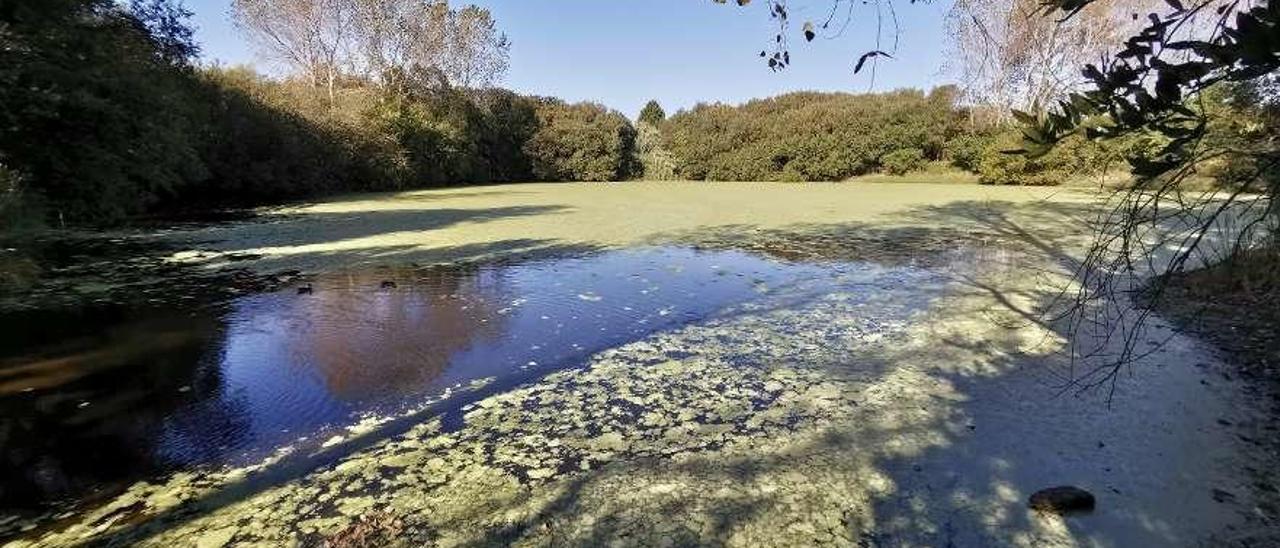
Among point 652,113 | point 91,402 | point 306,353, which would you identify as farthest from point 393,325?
point 652,113

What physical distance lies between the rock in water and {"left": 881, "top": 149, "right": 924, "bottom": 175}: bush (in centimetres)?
1989

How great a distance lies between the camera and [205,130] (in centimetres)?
1275

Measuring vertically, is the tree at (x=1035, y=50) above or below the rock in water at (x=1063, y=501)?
above

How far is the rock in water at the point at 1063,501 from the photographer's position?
2363mm

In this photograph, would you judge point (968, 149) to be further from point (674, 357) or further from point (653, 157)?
point (674, 357)

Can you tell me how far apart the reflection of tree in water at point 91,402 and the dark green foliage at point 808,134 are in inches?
761

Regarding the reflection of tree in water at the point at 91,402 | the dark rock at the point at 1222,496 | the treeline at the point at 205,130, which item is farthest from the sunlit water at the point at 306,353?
the dark rock at the point at 1222,496

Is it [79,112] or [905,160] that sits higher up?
[79,112]

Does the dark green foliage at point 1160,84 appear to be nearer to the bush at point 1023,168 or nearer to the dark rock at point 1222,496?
the dark rock at point 1222,496

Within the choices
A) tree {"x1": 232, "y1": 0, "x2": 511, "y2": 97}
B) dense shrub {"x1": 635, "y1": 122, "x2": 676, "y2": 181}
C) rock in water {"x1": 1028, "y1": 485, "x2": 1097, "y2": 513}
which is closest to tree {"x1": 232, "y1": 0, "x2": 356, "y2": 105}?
tree {"x1": 232, "y1": 0, "x2": 511, "y2": 97}

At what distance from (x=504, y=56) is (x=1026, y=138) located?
24243 mm

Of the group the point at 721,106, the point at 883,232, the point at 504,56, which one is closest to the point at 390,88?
the point at 504,56

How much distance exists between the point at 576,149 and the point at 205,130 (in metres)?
12.5

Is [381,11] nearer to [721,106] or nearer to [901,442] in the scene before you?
[721,106]
